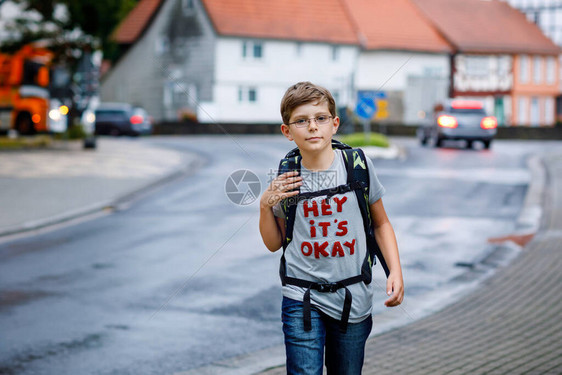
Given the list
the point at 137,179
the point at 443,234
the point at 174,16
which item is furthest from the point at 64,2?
the point at 443,234

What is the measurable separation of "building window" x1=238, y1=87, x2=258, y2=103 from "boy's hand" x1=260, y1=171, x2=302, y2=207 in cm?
5089

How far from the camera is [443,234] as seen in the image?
40.8ft

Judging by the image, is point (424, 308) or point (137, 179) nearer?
point (424, 308)

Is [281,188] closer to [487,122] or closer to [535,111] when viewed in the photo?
[487,122]

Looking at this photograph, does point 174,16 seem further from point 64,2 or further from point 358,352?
point 358,352

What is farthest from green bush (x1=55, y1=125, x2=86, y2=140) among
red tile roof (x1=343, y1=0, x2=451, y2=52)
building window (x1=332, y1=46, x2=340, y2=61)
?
red tile roof (x1=343, y1=0, x2=451, y2=52)

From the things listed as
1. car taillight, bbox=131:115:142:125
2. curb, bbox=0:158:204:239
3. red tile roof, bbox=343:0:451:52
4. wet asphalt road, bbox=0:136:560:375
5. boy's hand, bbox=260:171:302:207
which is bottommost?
curb, bbox=0:158:204:239

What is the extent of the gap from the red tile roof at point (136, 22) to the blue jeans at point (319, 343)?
51.9m

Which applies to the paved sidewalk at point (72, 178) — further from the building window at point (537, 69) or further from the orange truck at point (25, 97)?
the building window at point (537, 69)

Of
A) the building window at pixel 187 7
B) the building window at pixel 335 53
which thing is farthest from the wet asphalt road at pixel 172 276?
the building window at pixel 335 53

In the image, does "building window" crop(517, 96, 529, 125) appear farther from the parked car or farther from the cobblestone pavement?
the cobblestone pavement

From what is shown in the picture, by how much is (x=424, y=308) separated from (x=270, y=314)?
1344 mm

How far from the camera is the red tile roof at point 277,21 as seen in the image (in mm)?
52688

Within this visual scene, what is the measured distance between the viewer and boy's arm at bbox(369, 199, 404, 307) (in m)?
3.57
